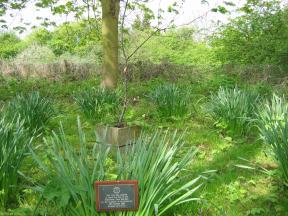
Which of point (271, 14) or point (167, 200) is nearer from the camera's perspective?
point (167, 200)

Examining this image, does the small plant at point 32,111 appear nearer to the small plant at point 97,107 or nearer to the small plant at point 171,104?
the small plant at point 97,107

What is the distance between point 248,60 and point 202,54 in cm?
761

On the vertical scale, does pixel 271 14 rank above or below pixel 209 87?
above

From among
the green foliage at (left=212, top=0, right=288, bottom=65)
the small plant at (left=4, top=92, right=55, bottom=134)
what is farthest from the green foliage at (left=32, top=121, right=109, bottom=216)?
the green foliage at (left=212, top=0, right=288, bottom=65)

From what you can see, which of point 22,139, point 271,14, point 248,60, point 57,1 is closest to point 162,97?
point 22,139

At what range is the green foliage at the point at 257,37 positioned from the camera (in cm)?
1362

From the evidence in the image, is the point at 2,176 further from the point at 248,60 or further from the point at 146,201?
the point at 248,60

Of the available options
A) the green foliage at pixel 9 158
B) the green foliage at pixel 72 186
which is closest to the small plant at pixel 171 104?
the green foliage at pixel 9 158

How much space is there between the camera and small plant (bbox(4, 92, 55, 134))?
5008mm

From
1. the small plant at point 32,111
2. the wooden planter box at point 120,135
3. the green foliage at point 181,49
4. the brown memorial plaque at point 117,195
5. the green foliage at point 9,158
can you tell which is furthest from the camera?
the green foliage at point 181,49

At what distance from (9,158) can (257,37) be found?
1317 cm

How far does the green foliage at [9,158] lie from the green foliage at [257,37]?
11.5 meters

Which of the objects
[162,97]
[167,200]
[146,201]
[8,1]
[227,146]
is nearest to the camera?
[146,201]

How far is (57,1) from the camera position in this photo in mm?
11195
